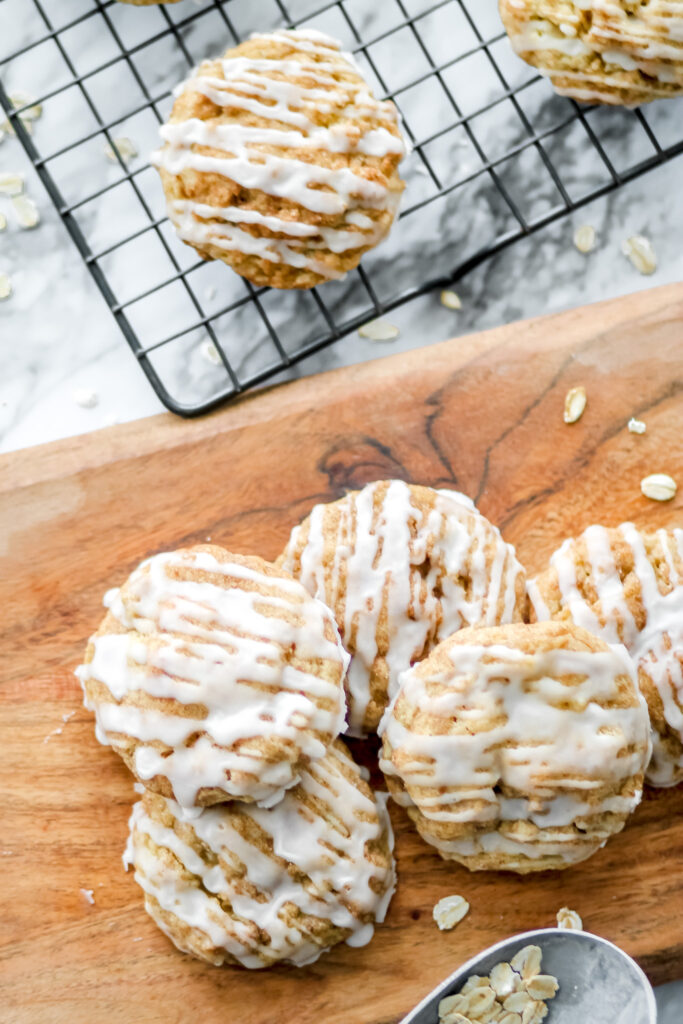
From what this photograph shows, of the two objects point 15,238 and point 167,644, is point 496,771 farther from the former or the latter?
point 15,238

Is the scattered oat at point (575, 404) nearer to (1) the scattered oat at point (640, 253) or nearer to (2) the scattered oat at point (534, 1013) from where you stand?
(1) the scattered oat at point (640, 253)

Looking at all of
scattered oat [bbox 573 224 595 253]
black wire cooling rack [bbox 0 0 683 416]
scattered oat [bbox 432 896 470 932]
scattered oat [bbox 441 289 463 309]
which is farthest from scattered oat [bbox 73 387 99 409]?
scattered oat [bbox 432 896 470 932]

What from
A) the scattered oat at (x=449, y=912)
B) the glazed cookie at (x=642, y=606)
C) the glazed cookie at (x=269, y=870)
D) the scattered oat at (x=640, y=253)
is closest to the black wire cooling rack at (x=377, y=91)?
the scattered oat at (x=640, y=253)

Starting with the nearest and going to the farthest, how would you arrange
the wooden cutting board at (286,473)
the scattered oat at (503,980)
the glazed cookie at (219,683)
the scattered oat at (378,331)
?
the glazed cookie at (219,683) < the scattered oat at (503,980) < the wooden cutting board at (286,473) < the scattered oat at (378,331)

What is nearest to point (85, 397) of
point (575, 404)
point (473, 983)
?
point (575, 404)

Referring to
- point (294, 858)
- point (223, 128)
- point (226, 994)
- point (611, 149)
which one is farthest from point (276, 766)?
point (611, 149)
